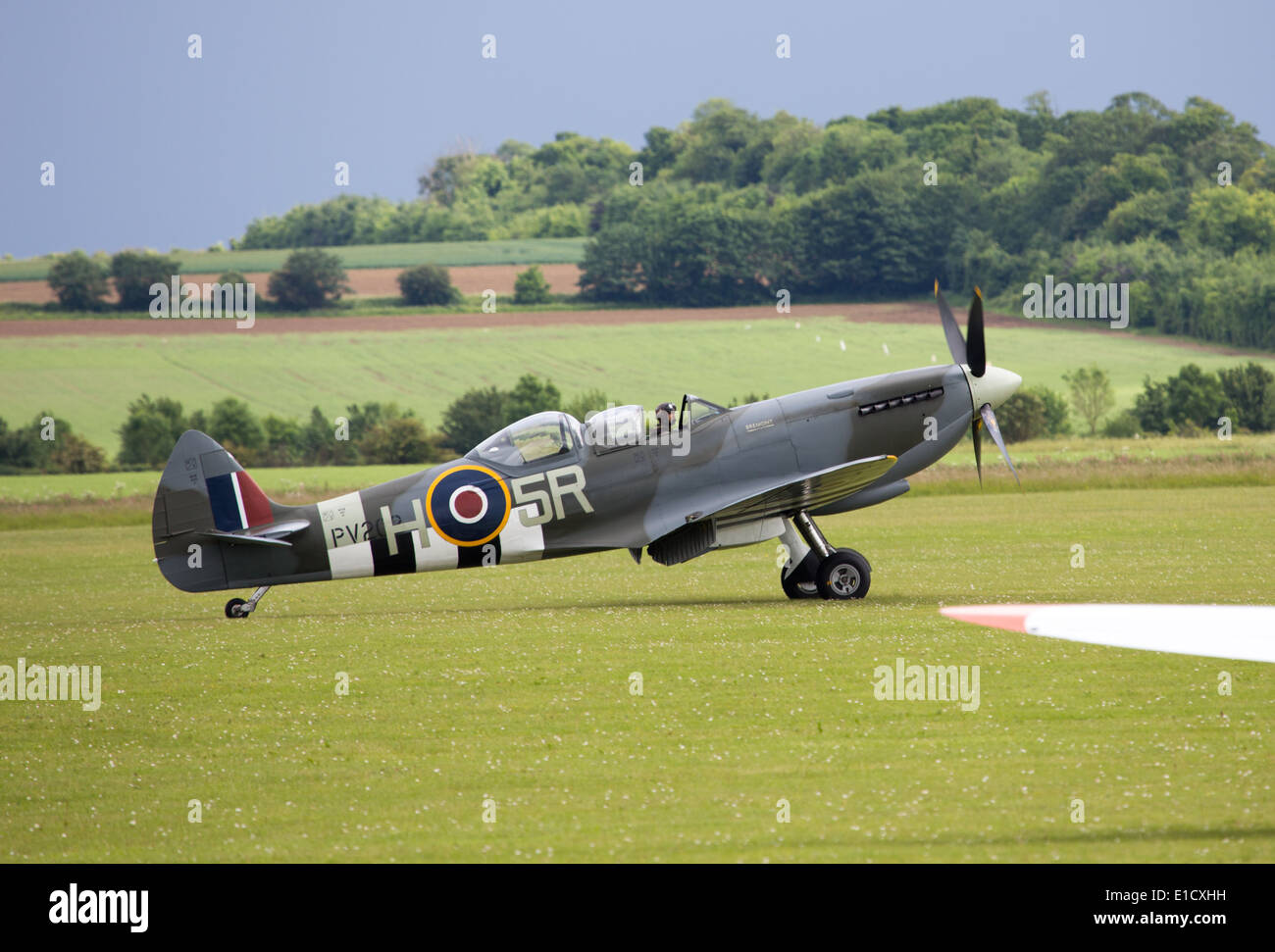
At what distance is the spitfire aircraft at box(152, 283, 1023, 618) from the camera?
15.8m

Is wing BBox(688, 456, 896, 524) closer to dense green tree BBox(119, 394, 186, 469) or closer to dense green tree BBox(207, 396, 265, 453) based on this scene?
dense green tree BBox(119, 394, 186, 469)

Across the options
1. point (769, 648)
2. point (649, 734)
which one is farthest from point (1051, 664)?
point (649, 734)

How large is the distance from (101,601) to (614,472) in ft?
27.7

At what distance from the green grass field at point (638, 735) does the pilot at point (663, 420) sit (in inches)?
79.4

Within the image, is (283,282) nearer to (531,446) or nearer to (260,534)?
(260,534)

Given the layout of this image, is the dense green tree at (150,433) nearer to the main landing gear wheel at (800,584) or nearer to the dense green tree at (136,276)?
the dense green tree at (136,276)

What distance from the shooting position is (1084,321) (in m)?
86.2

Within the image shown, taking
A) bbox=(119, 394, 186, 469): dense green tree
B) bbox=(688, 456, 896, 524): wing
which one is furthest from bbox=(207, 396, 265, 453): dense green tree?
bbox=(688, 456, 896, 524): wing

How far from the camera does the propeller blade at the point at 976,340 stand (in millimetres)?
15874

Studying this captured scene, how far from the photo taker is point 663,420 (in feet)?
53.6
